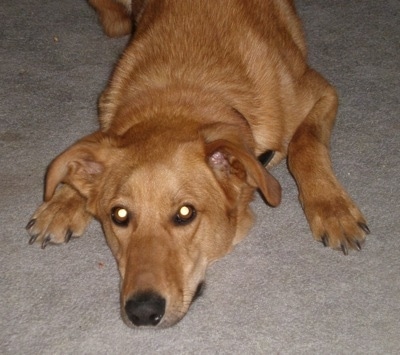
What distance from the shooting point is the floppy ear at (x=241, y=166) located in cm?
285

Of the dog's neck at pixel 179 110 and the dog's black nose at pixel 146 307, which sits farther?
the dog's neck at pixel 179 110

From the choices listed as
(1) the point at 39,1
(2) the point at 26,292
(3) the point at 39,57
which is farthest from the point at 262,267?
(1) the point at 39,1

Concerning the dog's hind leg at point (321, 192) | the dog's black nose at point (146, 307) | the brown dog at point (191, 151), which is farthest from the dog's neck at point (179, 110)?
the dog's black nose at point (146, 307)

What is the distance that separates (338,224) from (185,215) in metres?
0.86

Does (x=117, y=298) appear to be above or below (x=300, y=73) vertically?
below

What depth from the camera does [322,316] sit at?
126 inches

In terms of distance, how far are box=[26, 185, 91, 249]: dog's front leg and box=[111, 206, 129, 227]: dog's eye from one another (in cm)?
59

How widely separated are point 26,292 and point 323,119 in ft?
5.99

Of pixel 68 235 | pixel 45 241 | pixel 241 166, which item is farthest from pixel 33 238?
pixel 241 166

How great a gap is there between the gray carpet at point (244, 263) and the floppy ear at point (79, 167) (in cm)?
44

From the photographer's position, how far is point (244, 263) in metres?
3.48

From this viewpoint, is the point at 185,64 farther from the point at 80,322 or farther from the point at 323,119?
the point at 80,322

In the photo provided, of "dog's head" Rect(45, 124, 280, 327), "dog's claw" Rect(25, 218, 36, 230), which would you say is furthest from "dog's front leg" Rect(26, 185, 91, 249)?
"dog's head" Rect(45, 124, 280, 327)

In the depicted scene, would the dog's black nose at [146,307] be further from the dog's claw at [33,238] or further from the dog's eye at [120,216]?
the dog's claw at [33,238]
